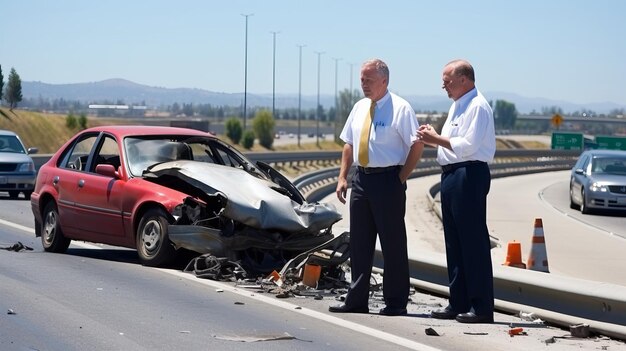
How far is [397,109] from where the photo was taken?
984cm

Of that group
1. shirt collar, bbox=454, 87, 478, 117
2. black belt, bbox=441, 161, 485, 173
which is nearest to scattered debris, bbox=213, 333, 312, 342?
black belt, bbox=441, 161, 485, 173

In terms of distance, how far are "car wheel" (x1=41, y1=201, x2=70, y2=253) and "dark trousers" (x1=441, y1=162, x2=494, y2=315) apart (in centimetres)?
586

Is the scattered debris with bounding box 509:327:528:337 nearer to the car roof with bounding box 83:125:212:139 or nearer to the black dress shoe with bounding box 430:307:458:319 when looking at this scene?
the black dress shoe with bounding box 430:307:458:319

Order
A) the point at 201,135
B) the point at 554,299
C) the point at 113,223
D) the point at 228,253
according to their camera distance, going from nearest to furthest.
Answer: the point at 554,299, the point at 228,253, the point at 113,223, the point at 201,135

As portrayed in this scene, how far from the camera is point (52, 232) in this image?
13992 mm

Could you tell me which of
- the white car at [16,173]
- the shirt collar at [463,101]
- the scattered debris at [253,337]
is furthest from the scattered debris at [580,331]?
the white car at [16,173]

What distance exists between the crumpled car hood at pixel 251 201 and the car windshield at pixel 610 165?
1895 centimetres

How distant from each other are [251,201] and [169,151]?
1864mm

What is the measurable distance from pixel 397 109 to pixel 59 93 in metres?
60.3

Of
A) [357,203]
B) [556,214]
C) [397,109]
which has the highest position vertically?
[397,109]

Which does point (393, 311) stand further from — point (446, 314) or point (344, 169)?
point (344, 169)

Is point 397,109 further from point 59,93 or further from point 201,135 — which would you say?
point 59,93

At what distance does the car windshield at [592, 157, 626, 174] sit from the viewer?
98.8ft

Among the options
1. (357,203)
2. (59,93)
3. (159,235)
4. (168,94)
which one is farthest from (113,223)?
(59,93)
